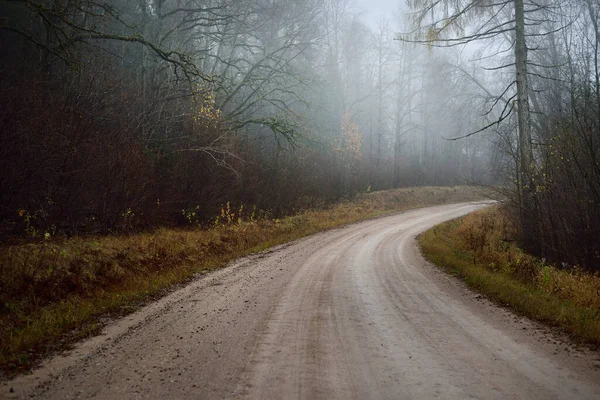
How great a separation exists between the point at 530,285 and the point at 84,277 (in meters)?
8.38

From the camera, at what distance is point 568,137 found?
9539mm

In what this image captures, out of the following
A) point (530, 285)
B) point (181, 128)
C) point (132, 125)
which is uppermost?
point (181, 128)

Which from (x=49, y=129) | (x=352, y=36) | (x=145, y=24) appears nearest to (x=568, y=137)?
(x=49, y=129)

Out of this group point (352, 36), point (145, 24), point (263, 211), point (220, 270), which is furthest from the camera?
point (352, 36)

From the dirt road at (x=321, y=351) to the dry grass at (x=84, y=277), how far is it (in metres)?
0.56

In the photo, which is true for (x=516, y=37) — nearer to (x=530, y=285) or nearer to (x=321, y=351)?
(x=530, y=285)

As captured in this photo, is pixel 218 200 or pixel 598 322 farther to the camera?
pixel 218 200

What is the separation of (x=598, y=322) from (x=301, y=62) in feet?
84.6

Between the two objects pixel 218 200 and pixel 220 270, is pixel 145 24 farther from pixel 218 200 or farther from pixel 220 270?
pixel 220 270

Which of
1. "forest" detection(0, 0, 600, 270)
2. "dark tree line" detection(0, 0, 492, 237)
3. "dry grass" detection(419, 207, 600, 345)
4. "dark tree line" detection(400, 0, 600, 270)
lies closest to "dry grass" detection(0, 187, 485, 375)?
"dark tree line" detection(0, 0, 492, 237)

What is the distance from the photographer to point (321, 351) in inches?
163

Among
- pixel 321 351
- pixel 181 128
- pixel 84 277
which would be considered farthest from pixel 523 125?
pixel 84 277

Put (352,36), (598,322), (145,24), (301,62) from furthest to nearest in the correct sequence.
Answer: (352,36), (301,62), (145,24), (598,322)

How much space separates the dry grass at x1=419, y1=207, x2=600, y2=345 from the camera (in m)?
5.14
